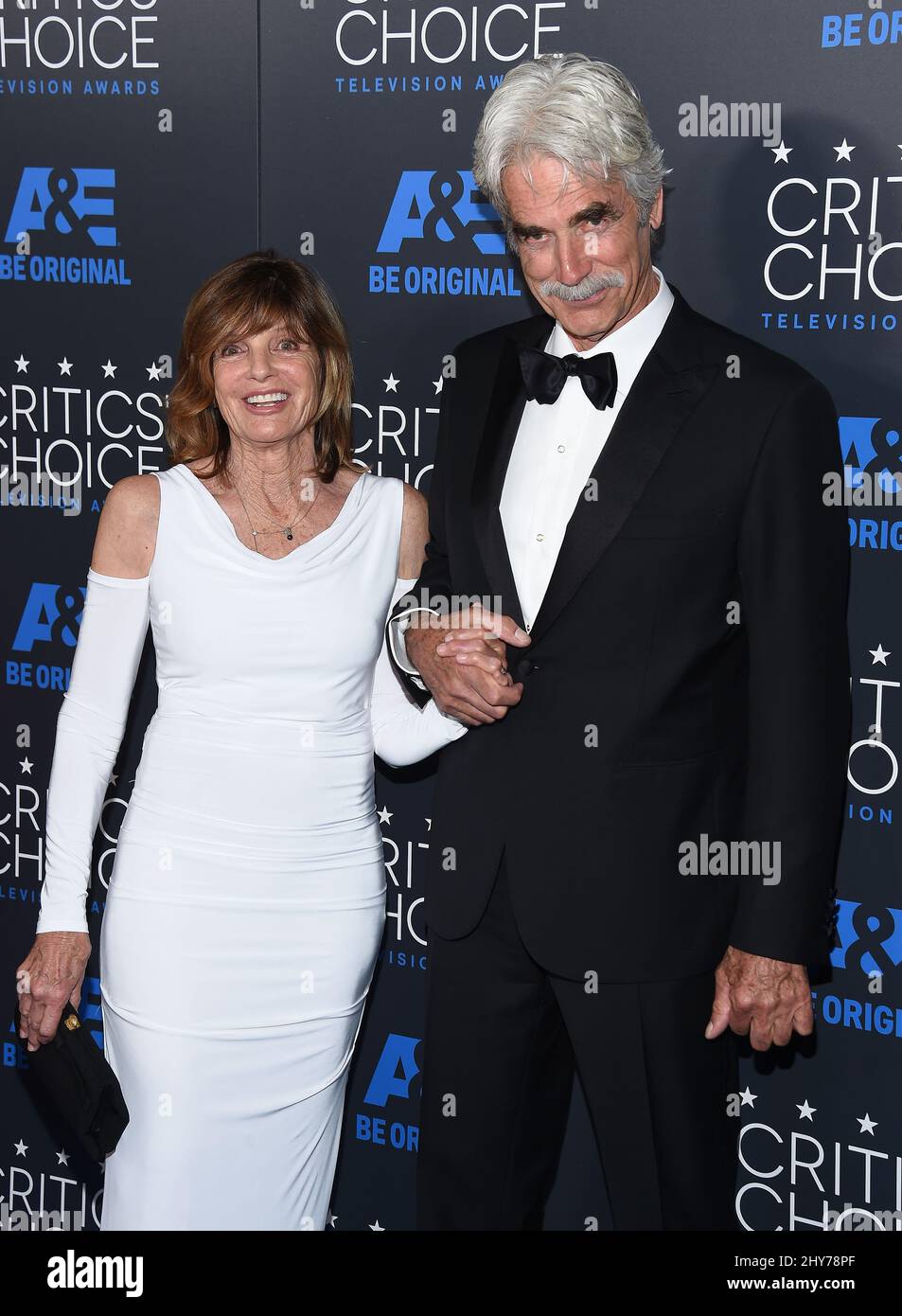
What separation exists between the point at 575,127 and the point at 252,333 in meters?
0.68

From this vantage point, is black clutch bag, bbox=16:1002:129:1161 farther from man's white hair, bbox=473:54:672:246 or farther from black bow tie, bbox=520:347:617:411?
man's white hair, bbox=473:54:672:246

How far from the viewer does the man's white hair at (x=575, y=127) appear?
7.44 ft

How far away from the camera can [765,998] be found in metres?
2.32

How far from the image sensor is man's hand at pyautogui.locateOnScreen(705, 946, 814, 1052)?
232 centimetres

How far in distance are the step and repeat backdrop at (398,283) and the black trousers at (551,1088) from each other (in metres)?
0.29

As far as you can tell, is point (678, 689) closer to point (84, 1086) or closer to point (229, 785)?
point (229, 785)

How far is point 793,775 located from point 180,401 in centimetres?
126

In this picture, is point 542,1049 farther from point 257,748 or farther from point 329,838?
point 257,748

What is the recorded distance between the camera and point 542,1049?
2578 mm

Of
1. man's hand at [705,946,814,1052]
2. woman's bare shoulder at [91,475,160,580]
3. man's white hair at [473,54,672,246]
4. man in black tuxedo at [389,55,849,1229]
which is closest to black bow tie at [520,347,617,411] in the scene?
man in black tuxedo at [389,55,849,1229]

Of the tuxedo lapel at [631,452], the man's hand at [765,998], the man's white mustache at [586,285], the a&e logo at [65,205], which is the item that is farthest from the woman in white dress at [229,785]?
the a&e logo at [65,205]

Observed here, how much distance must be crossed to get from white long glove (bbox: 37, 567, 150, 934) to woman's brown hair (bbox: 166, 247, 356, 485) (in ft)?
0.96
